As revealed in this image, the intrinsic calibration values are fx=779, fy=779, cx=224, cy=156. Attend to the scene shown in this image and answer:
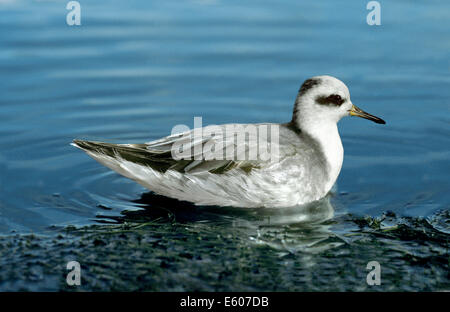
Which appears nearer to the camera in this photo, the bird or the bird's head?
the bird

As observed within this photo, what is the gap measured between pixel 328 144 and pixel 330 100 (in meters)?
0.59

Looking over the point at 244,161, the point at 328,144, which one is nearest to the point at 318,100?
the point at 328,144

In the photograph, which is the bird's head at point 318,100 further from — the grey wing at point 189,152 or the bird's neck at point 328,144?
the grey wing at point 189,152

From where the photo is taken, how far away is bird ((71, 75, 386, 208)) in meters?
9.77

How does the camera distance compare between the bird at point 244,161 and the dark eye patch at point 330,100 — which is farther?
the dark eye patch at point 330,100

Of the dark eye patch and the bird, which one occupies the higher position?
the dark eye patch

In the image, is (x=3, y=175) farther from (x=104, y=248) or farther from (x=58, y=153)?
(x=104, y=248)

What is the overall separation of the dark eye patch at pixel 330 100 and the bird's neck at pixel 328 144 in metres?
0.27

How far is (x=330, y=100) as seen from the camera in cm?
1039

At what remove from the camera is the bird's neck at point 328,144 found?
10281 millimetres

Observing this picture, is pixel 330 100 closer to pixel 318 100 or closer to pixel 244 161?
pixel 318 100

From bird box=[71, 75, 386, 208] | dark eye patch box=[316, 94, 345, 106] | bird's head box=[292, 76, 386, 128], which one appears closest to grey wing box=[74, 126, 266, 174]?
bird box=[71, 75, 386, 208]

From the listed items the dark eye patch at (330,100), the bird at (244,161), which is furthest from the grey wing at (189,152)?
the dark eye patch at (330,100)

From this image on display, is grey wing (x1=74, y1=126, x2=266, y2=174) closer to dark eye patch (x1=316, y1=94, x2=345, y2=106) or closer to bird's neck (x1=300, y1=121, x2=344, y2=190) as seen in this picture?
bird's neck (x1=300, y1=121, x2=344, y2=190)
